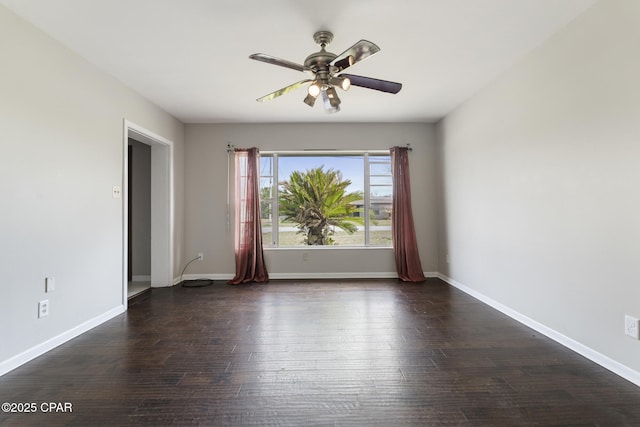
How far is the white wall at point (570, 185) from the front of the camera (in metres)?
1.81

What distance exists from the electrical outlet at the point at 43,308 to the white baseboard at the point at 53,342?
0.72 feet

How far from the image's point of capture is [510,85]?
9.37ft

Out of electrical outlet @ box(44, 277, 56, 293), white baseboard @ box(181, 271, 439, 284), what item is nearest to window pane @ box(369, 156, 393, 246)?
white baseboard @ box(181, 271, 439, 284)

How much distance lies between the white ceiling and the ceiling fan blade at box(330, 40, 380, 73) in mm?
313

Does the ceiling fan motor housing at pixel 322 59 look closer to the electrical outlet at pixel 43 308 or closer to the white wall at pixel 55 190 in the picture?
the white wall at pixel 55 190

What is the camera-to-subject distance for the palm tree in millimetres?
4781

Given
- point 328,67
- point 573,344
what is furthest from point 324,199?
point 573,344

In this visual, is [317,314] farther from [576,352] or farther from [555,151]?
[555,151]

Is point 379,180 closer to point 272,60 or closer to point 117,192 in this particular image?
point 272,60

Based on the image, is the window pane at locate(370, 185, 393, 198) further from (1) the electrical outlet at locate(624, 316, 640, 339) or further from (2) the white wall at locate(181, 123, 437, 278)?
(1) the electrical outlet at locate(624, 316, 640, 339)

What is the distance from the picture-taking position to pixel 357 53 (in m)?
2.00

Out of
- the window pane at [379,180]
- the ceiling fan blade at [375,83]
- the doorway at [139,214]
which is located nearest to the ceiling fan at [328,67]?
the ceiling fan blade at [375,83]

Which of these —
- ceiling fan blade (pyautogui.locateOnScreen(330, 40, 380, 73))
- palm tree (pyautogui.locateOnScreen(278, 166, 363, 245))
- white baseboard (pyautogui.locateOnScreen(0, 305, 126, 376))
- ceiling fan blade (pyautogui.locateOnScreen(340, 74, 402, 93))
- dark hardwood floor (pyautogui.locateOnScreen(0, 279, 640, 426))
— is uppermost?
ceiling fan blade (pyautogui.locateOnScreen(330, 40, 380, 73))

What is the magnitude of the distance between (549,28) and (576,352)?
2.54m
